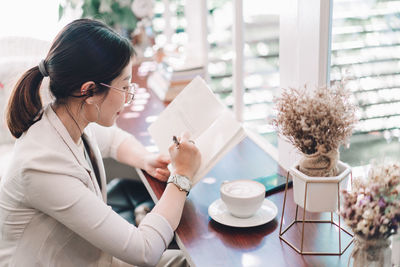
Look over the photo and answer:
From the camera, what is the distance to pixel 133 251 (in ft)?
3.54

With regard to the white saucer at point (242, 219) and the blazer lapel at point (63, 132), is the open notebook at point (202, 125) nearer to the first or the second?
the white saucer at point (242, 219)

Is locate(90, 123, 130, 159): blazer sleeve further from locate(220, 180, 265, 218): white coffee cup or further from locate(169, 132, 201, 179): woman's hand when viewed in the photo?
locate(220, 180, 265, 218): white coffee cup

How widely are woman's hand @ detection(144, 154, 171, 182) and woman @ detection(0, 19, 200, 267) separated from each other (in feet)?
0.55

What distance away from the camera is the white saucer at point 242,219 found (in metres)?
1.18

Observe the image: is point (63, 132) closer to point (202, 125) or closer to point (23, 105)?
point (23, 105)

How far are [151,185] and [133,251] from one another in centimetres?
37

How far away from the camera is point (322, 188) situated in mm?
1008

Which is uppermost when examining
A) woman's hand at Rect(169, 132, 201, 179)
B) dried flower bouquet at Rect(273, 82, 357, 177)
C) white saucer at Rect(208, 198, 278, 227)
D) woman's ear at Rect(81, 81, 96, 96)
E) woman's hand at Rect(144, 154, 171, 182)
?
woman's ear at Rect(81, 81, 96, 96)

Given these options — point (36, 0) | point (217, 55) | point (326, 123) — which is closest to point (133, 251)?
point (326, 123)

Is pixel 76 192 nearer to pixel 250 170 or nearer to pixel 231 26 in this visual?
pixel 250 170

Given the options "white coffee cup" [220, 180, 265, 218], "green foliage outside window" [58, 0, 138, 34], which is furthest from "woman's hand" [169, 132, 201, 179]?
"green foliage outside window" [58, 0, 138, 34]

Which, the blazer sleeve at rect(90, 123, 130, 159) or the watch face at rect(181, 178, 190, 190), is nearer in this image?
the watch face at rect(181, 178, 190, 190)

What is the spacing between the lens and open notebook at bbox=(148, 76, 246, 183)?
1293 mm

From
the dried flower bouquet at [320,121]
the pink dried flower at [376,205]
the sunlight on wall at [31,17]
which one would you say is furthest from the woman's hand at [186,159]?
the sunlight on wall at [31,17]
